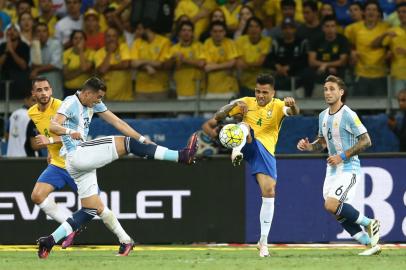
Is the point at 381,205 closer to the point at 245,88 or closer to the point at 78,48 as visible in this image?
the point at 245,88

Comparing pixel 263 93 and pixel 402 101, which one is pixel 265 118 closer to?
pixel 263 93

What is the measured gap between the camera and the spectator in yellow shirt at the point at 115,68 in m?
19.1

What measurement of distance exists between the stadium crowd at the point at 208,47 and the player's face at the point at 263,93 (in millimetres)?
4643

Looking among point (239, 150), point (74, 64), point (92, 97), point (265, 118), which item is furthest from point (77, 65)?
point (239, 150)

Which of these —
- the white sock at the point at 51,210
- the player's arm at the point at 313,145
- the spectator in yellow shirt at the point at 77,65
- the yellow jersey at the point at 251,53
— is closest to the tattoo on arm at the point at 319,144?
the player's arm at the point at 313,145

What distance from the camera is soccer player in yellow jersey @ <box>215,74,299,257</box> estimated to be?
13.5 metres

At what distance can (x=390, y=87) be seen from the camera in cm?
1811

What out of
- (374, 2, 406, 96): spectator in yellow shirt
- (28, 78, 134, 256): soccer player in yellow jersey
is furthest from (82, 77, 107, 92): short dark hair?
(374, 2, 406, 96): spectator in yellow shirt

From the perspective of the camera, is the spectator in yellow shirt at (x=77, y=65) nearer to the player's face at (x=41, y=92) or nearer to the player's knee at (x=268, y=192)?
the player's face at (x=41, y=92)

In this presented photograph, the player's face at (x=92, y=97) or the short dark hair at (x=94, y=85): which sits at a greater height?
the short dark hair at (x=94, y=85)

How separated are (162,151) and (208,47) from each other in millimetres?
6474

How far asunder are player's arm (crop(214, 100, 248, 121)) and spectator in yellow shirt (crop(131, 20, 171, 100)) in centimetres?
543

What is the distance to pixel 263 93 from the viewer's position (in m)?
13.5

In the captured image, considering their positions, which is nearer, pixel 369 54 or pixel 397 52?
pixel 397 52
